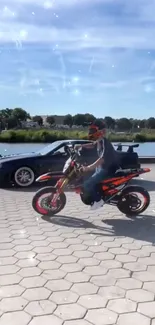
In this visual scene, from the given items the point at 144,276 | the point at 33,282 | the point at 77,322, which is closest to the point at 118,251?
the point at 144,276

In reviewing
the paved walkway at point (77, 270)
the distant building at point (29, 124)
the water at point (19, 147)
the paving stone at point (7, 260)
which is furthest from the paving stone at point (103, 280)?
the distant building at point (29, 124)

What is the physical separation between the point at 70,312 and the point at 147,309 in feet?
1.97

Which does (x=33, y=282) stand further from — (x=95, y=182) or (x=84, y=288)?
(x=95, y=182)

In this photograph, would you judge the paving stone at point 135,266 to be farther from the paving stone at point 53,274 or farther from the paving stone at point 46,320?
the paving stone at point 46,320

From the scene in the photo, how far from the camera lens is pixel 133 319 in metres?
2.52

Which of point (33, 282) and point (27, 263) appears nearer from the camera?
point (33, 282)

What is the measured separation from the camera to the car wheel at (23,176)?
8.64 m

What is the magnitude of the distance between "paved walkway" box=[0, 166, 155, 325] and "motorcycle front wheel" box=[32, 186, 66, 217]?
17 centimetres

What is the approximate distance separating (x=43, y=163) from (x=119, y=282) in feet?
19.1

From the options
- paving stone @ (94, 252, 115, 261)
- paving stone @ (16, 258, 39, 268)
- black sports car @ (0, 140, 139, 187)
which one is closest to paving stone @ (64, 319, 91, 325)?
paving stone @ (16, 258, 39, 268)

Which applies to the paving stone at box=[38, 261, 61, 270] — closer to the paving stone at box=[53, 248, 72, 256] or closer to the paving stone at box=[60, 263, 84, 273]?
the paving stone at box=[60, 263, 84, 273]

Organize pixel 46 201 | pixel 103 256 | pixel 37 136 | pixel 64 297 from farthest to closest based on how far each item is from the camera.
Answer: pixel 37 136 → pixel 46 201 → pixel 103 256 → pixel 64 297

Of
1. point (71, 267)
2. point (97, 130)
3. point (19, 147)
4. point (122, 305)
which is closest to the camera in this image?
point (122, 305)

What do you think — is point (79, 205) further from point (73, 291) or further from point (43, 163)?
point (73, 291)
